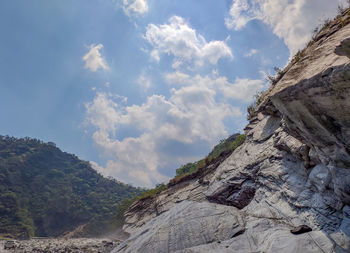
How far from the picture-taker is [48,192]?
82.7 metres

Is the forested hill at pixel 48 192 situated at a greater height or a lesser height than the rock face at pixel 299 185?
greater

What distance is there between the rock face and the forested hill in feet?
150

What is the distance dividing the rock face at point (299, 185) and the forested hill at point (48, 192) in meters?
45.9

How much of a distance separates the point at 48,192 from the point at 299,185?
3788 inches

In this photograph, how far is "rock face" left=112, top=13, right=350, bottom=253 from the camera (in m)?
5.43

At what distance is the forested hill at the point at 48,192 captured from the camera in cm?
6357

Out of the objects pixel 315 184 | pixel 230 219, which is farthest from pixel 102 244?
pixel 315 184

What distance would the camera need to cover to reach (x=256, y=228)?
764 centimetres

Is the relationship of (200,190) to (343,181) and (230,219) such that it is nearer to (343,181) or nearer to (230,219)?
(230,219)

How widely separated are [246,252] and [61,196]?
93086 millimetres

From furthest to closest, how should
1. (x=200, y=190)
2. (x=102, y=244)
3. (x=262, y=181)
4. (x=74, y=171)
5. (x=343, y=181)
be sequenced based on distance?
1. (x=74, y=171)
2. (x=102, y=244)
3. (x=200, y=190)
4. (x=262, y=181)
5. (x=343, y=181)

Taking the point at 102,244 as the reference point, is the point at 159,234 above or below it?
below

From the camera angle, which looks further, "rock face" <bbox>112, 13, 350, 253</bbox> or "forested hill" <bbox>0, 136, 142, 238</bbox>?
"forested hill" <bbox>0, 136, 142, 238</bbox>

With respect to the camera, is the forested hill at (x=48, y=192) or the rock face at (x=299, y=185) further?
the forested hill at (x=48, y=192)
